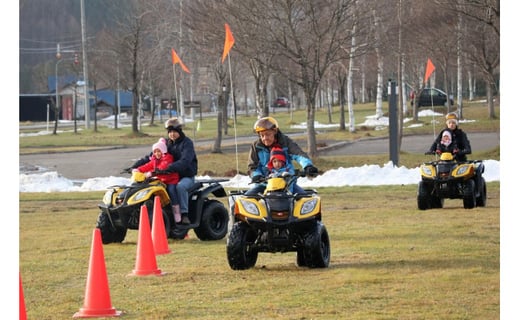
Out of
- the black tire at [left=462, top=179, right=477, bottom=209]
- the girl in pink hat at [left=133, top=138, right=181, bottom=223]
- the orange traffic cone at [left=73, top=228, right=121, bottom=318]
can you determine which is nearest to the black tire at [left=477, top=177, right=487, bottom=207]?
the black tire at [left=462, top=179, right=477, bottom=209]

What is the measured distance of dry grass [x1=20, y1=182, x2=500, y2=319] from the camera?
405 inches

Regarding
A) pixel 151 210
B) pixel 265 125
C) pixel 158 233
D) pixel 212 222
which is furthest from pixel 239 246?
pixel 212 222

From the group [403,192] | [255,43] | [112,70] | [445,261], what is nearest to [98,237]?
[445,261]

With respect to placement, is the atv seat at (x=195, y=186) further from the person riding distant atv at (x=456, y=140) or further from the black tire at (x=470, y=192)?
the black tire at (x=470, y=192)

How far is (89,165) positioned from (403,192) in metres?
20.4

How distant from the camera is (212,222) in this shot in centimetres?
1758

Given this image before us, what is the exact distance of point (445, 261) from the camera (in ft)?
44.2

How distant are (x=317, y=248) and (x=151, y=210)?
442 centimetres

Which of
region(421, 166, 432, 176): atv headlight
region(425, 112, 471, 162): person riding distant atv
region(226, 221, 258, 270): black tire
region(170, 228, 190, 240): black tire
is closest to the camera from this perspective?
region(226, 221, 258, 270): black tire

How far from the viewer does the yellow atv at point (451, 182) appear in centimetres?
2138

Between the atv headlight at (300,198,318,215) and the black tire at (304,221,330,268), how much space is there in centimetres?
21

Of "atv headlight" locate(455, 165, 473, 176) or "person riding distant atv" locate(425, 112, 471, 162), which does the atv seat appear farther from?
"atv headlight" locate(455, 165, 473, 176)

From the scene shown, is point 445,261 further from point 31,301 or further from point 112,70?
point 112,70

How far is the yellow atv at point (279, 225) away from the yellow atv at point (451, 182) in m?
8.67
